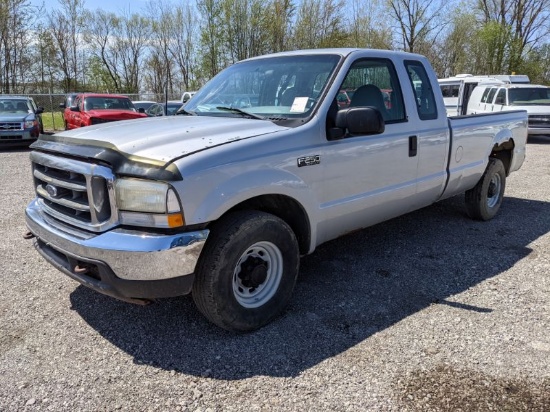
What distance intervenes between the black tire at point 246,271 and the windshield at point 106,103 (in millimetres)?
13445

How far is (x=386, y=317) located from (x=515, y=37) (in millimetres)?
38907

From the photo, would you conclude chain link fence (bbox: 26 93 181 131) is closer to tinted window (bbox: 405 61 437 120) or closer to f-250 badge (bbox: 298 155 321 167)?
tinted window (bbox: 405 61 437 120)

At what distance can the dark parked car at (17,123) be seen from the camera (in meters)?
13.8

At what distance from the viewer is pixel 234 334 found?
318 centimetres

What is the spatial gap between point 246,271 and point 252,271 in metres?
0.04

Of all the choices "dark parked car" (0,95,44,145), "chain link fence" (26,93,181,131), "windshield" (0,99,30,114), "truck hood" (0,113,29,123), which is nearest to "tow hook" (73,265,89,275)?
"dark parked car" (0,95,44,145)

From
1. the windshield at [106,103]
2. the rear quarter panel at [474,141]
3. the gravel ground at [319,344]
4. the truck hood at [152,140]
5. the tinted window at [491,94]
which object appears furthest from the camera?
the tinted window at [491,94]

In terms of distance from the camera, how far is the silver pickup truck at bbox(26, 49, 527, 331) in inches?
106

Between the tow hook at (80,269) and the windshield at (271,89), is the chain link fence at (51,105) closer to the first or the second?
the windshield at (271,89)

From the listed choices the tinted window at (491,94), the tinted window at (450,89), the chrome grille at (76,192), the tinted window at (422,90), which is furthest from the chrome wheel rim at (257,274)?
the tinted window at (450,89)

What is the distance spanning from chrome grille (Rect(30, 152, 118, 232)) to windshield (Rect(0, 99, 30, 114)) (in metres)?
13.3

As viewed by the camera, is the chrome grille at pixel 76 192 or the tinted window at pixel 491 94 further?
the tinted window at pixel 491 94

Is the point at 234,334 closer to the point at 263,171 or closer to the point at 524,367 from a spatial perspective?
the point at 263,171

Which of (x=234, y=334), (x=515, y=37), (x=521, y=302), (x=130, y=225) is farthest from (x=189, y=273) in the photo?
(x=515, y=37)
